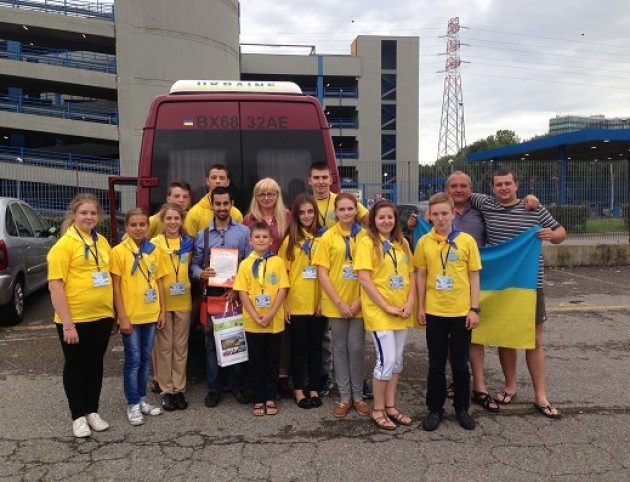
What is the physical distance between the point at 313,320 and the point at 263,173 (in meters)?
1.46

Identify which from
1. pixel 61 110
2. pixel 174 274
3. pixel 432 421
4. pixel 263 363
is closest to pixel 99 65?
pixel 61 110

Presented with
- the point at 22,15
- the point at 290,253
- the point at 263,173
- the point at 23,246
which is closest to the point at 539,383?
the point at 290,253

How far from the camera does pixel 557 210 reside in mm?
14984

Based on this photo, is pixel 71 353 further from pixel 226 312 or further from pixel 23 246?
pixel 23 246

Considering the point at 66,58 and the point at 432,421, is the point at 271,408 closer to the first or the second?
the point at 432,421

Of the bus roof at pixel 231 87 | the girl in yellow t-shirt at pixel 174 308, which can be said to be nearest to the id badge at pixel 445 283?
the girl in yellow t-shirt at pixel 174 308

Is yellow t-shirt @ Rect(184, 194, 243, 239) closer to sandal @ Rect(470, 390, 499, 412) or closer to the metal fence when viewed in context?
sandal @ Rect(470, 390, 499, 412)

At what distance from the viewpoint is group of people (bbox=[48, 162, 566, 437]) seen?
3844 mm

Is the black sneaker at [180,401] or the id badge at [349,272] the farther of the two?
the black sneaker at [180,401]

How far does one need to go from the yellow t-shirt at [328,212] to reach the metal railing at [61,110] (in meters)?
31.0

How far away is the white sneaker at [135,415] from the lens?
4.01m

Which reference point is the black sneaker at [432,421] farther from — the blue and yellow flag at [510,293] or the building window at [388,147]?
the building window at [388,147]

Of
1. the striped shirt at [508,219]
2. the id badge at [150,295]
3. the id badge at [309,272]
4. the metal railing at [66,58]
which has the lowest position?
the id badge at [150,295]

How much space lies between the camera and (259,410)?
417 centimetres
